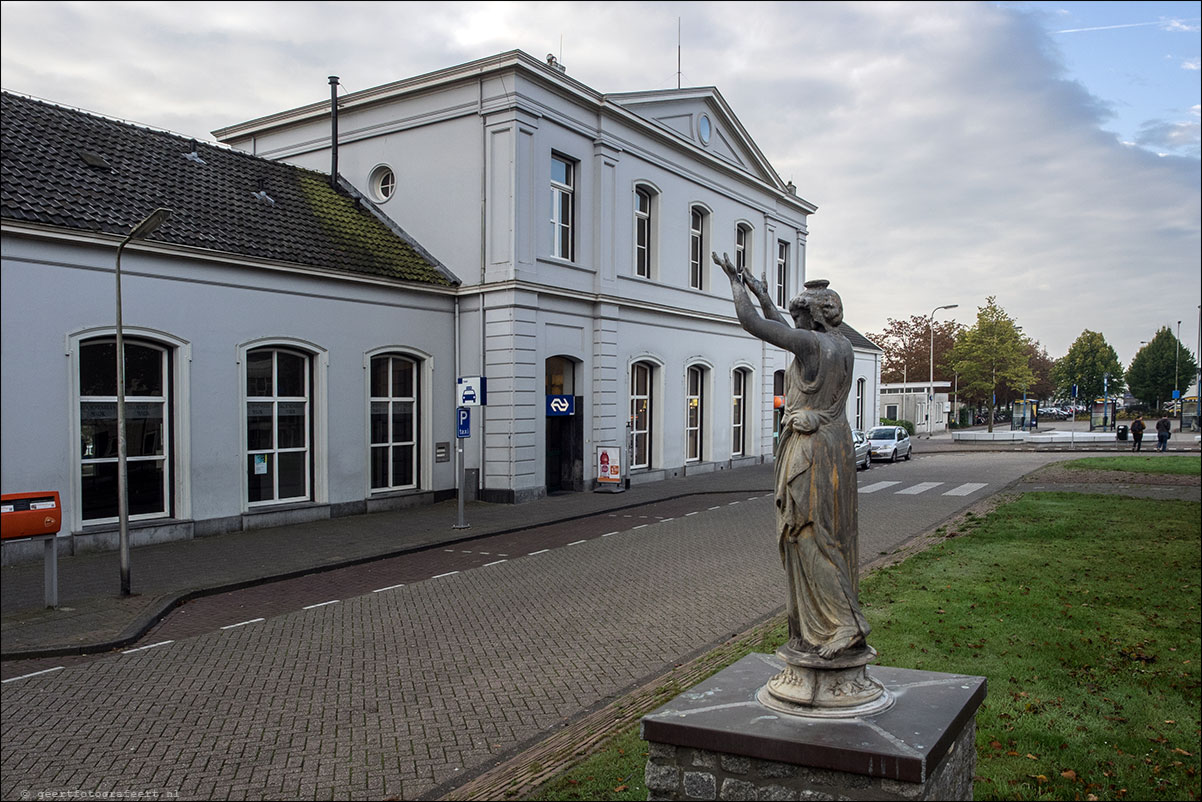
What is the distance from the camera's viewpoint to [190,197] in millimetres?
16766

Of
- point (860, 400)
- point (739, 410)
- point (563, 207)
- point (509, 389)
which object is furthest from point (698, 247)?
point (860, 400)

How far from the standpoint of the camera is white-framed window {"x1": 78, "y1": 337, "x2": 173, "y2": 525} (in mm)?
12953

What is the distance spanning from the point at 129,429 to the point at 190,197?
Answer: 519 cm

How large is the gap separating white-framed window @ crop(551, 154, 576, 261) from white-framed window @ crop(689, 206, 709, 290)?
679cm

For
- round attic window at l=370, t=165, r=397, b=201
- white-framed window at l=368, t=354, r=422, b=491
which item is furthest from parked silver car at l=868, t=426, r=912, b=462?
round attic window at l=370, t=165, r=397, b=201

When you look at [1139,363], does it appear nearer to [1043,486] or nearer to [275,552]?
[1043,486]

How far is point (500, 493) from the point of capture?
68.7 feet

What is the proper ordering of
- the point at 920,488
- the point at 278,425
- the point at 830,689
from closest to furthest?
the point at 830,689, the point at 278,425, the point at 920,488

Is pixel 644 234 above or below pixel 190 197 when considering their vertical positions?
above

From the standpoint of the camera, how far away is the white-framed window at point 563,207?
22656mm

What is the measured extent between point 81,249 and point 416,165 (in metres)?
11.2

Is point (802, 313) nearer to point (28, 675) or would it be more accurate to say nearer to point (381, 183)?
point (28, 675)

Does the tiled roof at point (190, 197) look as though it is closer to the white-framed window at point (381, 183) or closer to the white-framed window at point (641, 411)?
the white-framed window at point (381, 183)

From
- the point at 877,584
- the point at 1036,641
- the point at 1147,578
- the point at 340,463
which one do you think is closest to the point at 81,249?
the point at 340,463
